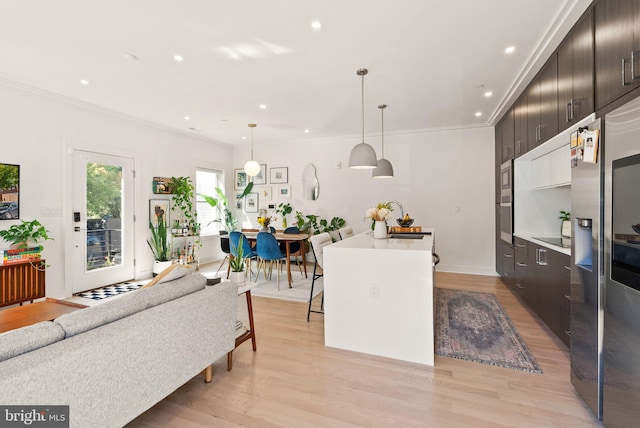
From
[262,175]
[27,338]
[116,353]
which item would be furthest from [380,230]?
[262,175]

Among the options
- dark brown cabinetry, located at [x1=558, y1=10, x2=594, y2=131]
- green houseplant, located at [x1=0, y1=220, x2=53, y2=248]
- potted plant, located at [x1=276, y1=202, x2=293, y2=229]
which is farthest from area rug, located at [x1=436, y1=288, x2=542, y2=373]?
green houseplant, located at [x1=0, y1=220, x2=53, y2=248]

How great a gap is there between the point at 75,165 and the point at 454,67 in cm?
492

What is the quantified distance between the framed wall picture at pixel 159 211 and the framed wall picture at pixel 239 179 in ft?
6.16

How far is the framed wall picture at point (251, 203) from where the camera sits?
7035mm

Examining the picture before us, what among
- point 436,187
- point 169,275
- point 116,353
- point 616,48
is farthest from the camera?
point 436,187

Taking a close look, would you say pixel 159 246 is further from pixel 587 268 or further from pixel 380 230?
pixel 587 268

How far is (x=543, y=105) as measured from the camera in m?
3.05

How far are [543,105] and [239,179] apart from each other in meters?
5.85

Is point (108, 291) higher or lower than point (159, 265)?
lower

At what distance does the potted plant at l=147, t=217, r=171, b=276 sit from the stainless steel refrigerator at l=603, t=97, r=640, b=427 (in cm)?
542

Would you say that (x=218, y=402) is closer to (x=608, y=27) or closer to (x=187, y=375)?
(x=187, y=375)

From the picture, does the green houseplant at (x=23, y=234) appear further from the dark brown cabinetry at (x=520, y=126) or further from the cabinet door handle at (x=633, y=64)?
the dark brown cabinetry at (x=520, y=126)

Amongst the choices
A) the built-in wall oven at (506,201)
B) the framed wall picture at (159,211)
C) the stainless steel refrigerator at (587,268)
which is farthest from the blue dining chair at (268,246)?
the stainless steel refrigerator at (587,268)

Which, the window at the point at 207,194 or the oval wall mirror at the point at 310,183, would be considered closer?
the window at the point at 207,194
